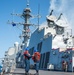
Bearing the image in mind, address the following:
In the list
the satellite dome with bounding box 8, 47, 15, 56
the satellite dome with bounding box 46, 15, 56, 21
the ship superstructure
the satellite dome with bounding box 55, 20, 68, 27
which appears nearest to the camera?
the ship superstructure

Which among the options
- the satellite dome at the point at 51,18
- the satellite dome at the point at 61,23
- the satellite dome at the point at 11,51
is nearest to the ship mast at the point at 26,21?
the satellite dome at the point at 11,51

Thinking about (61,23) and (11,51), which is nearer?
(61,23)

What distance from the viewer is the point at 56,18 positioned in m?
40.0

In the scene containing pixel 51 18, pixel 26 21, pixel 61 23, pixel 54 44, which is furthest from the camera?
pixel 26 21

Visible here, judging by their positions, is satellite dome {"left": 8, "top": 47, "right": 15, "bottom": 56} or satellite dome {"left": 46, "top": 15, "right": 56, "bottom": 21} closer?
satellite dome {"left": 46, "top": 15, "right": 56, "bottom": 21}

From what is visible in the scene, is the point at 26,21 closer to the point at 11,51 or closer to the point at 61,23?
the point at 11,51

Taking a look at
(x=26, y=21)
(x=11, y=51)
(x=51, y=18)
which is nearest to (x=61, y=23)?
(x=51, y=18)

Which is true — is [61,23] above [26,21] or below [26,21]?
below

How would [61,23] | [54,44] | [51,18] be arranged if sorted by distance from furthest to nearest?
[51,18] < [61,23] < [54,44]

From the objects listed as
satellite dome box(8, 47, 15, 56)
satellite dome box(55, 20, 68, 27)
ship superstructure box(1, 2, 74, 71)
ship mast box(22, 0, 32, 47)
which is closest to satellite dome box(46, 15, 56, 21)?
ship superstructure box(1, 2, 74, 71)

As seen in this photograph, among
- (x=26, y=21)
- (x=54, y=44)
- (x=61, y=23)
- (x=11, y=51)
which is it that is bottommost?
(x=54, y=44)

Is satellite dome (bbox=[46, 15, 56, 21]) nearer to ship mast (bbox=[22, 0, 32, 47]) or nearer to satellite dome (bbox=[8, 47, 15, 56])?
ship mast (bbox=[22, 0, 32, 47])

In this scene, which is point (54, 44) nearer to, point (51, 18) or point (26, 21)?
point (51, 18)

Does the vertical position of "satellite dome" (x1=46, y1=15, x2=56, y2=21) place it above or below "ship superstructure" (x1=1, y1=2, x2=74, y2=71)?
above
